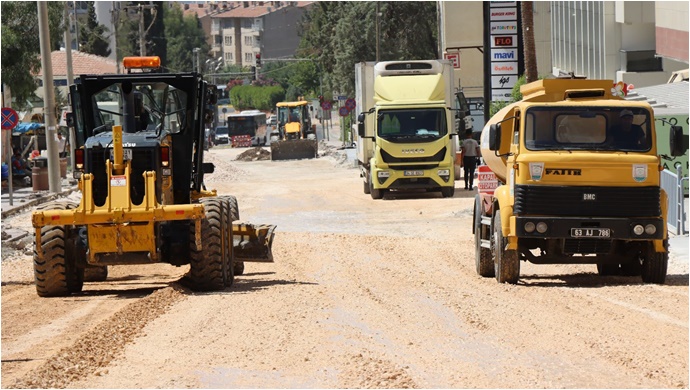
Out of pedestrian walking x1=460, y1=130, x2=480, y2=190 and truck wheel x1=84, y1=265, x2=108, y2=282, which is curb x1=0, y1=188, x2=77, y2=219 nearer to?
pedestrian walking x1=460, y1=130, x2=480, y2=190

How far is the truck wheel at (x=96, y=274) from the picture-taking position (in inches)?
734

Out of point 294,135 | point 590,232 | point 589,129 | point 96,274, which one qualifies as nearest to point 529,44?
point 589,129

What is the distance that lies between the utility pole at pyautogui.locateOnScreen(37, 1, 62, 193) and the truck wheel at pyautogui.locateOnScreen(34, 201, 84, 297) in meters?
23.7

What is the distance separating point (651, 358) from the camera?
10.5 metres

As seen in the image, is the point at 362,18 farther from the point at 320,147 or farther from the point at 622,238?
the point at 622,238

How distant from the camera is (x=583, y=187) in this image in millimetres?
16109

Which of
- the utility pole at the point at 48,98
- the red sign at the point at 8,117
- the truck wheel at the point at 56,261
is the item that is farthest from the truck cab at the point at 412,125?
the truck wheel at the point at 56,261

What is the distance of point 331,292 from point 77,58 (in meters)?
81.6

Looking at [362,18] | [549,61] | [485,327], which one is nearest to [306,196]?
[485,327]

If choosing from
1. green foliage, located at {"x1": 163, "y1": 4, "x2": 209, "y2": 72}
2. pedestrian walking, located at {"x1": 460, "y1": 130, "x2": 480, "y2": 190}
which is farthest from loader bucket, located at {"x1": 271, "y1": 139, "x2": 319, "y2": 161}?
green foliage, located at {"x1": 163, "y1": 4, "x2": 209, "y2": 72}

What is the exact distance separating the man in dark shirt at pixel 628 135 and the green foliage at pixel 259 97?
134 metres

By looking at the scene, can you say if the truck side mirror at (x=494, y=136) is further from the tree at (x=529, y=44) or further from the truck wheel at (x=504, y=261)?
the tree at (x=529, y=44)

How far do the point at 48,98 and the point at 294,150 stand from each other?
3050 centimetres

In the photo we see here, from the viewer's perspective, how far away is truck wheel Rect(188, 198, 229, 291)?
15898 mm
